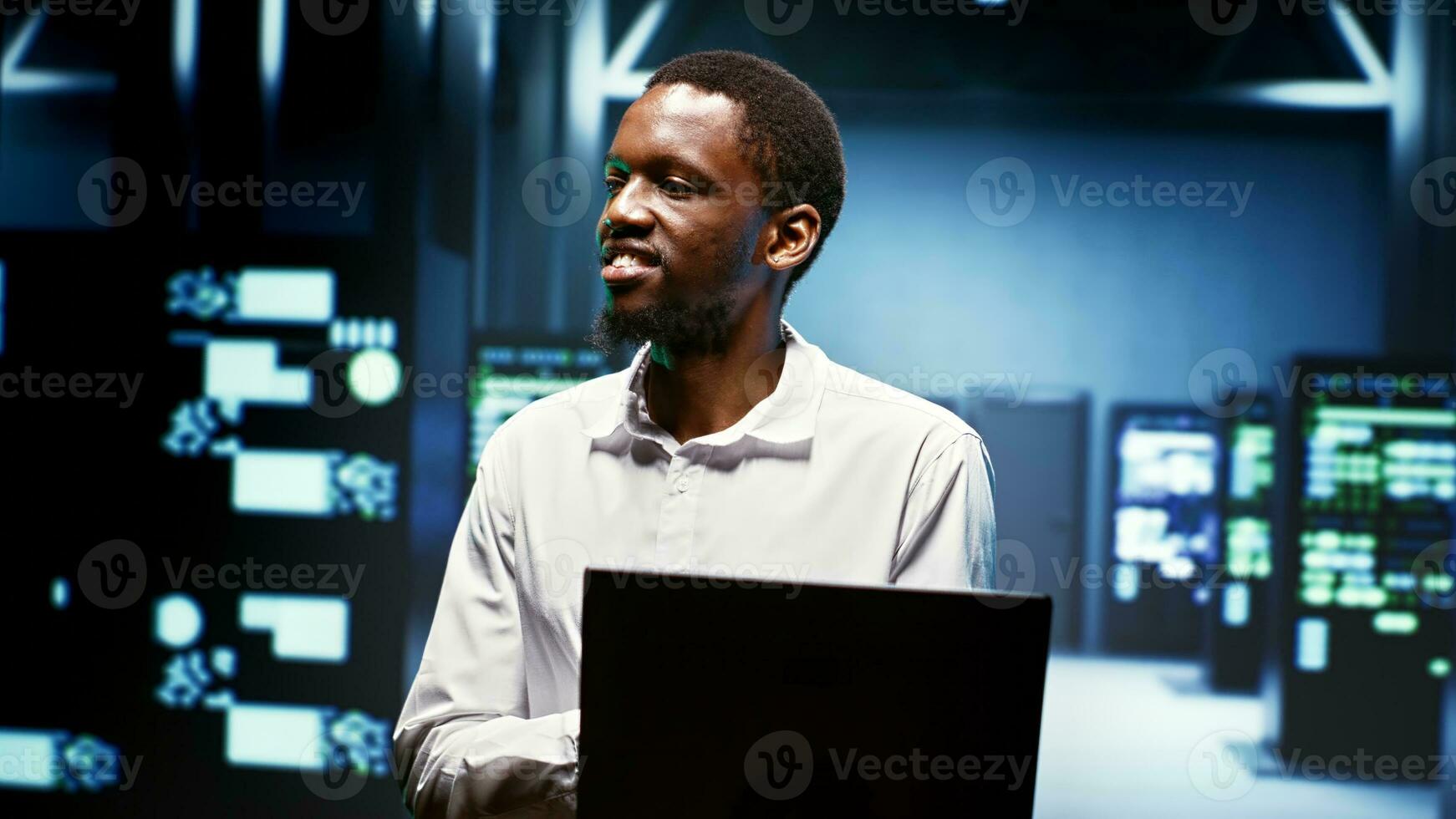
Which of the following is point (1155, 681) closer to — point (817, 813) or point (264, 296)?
point (264, 296)

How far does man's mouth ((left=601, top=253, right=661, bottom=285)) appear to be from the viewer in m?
1.09

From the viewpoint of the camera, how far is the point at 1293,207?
13.9 ft

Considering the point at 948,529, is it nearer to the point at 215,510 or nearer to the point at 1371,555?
the point at 215,510

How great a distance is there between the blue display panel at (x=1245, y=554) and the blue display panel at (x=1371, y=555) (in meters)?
0.25

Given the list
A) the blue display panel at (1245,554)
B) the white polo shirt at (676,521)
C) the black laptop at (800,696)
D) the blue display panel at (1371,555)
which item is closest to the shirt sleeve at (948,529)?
the white polo shirt at (676,521)

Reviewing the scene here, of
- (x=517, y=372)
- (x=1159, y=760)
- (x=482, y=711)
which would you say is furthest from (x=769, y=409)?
(x=1159, y=760)

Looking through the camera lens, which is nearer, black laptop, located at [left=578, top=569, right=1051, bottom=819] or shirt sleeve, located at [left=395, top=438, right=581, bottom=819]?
black laptop, located at [left=578, top=569, right=1051, bottom=819]

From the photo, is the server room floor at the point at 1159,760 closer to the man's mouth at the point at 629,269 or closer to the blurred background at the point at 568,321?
the blurred background at the point at 568,321

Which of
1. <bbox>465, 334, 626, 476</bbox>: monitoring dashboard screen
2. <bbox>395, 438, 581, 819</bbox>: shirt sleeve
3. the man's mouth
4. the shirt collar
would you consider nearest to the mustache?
the man's mouth

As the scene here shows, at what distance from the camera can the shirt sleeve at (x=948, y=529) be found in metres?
1.02

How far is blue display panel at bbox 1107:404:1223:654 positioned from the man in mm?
3349

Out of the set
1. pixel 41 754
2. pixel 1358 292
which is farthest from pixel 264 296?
pixel 1358 292

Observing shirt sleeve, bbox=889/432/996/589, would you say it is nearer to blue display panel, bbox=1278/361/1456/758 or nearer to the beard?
the beard

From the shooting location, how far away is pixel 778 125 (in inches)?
45.7
